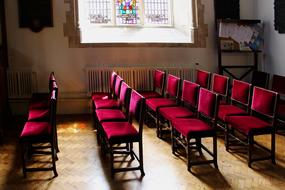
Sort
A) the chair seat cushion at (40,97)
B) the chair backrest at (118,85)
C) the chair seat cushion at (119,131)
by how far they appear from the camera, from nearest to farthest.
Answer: the chair seat cushion at (119,131)
the chair backrest at (118,85)
the chair seat cushion at (40,97)

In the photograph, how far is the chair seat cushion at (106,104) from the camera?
5332 millimetres

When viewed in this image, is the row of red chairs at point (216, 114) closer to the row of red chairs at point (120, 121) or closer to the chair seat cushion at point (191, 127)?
the chair seat cushion at point (191, 127)

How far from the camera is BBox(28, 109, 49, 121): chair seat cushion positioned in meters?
4.73

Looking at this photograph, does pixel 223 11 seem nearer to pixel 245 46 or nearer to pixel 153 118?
pixel 245 46

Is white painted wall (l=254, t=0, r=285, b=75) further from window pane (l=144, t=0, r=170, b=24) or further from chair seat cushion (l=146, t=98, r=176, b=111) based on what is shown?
chair seat cushion (l=146, t=98, r=176, b=111)

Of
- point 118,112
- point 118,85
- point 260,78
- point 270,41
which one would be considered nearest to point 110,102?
point 118,85

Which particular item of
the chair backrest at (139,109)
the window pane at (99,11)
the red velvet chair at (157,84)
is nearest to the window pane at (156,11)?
the window pane at (99,11)

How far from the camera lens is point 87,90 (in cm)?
697

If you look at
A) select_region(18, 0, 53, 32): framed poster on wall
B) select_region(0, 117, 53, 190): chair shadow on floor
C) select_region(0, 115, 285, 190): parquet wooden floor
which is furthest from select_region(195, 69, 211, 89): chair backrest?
select_region(0, 117, 53, 190): chair shadow on floor

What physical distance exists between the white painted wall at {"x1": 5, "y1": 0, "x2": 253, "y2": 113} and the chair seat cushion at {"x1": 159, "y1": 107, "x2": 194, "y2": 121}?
2.16 metres

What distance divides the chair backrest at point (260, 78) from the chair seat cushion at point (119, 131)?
3319mm

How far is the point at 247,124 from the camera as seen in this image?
4344 millimetres

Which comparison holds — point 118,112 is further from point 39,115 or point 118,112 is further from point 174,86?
point 174,86

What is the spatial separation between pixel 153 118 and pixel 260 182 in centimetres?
268
